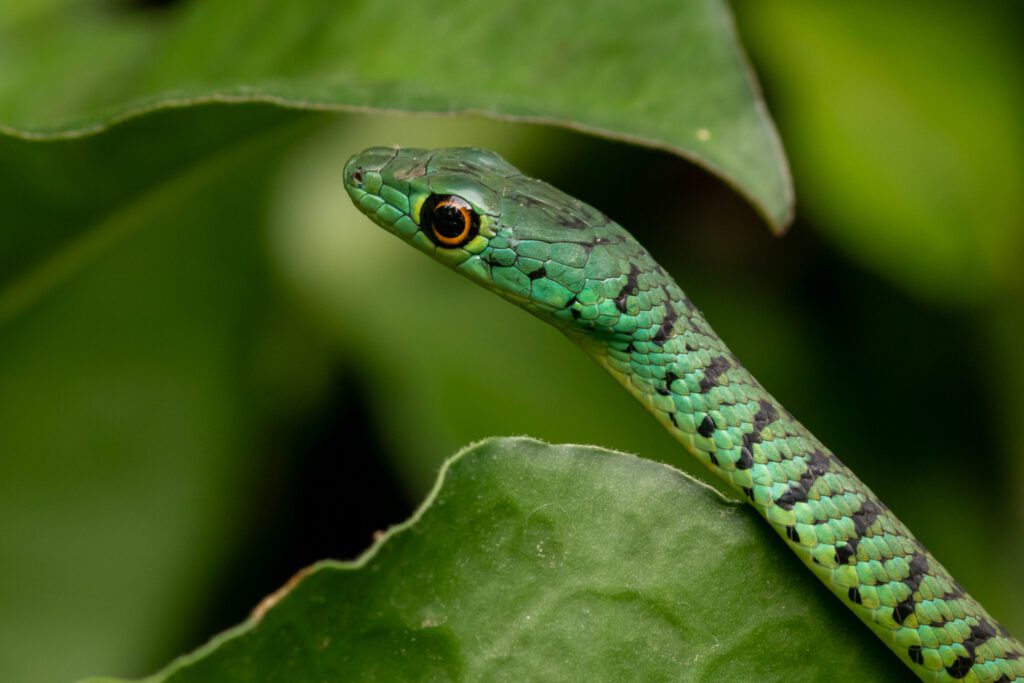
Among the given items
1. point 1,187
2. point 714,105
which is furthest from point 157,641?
point 714,105

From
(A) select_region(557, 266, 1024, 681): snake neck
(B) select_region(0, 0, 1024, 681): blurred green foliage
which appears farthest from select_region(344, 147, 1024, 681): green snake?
(B) select_region(0, 0, 1024, 681): blurred green foliage

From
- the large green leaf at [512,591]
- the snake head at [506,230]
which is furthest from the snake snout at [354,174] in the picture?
the large green leaf at [512,591]

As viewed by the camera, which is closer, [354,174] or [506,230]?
[506,230]

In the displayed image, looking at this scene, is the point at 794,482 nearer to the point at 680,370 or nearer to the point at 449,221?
the point at 680,370

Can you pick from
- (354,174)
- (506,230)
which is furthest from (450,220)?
(354,174)

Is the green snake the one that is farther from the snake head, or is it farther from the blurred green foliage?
the blurred green foliage

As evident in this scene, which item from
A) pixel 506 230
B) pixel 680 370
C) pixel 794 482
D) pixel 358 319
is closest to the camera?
pixel 794 482

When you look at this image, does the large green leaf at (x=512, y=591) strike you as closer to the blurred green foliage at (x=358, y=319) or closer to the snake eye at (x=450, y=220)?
the snake eye at (x=450, y=220)
